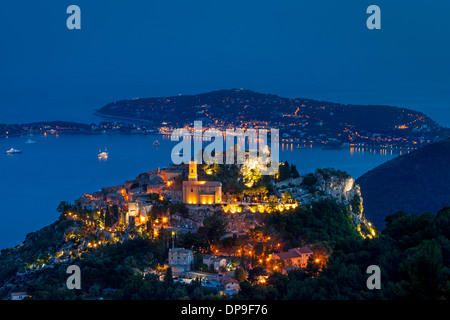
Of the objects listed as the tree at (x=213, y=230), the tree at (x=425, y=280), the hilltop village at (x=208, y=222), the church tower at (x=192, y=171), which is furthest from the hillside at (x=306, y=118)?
the tree at (x=425, y=280)

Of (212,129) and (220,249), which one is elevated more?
(212,129)

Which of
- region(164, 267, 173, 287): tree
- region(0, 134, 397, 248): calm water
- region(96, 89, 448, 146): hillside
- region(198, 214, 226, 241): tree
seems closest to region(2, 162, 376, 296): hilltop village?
region(198, 214, 226, 241): tree

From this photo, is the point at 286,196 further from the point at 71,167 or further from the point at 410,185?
the point at 71,167

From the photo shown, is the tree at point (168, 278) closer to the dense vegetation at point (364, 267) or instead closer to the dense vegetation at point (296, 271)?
the dense vegetation at point (296, 271)

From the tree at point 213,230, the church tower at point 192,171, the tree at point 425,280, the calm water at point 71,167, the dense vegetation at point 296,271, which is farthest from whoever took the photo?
the calm water at point 71,167

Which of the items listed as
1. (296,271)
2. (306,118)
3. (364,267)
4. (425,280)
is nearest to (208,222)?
(296,271)
